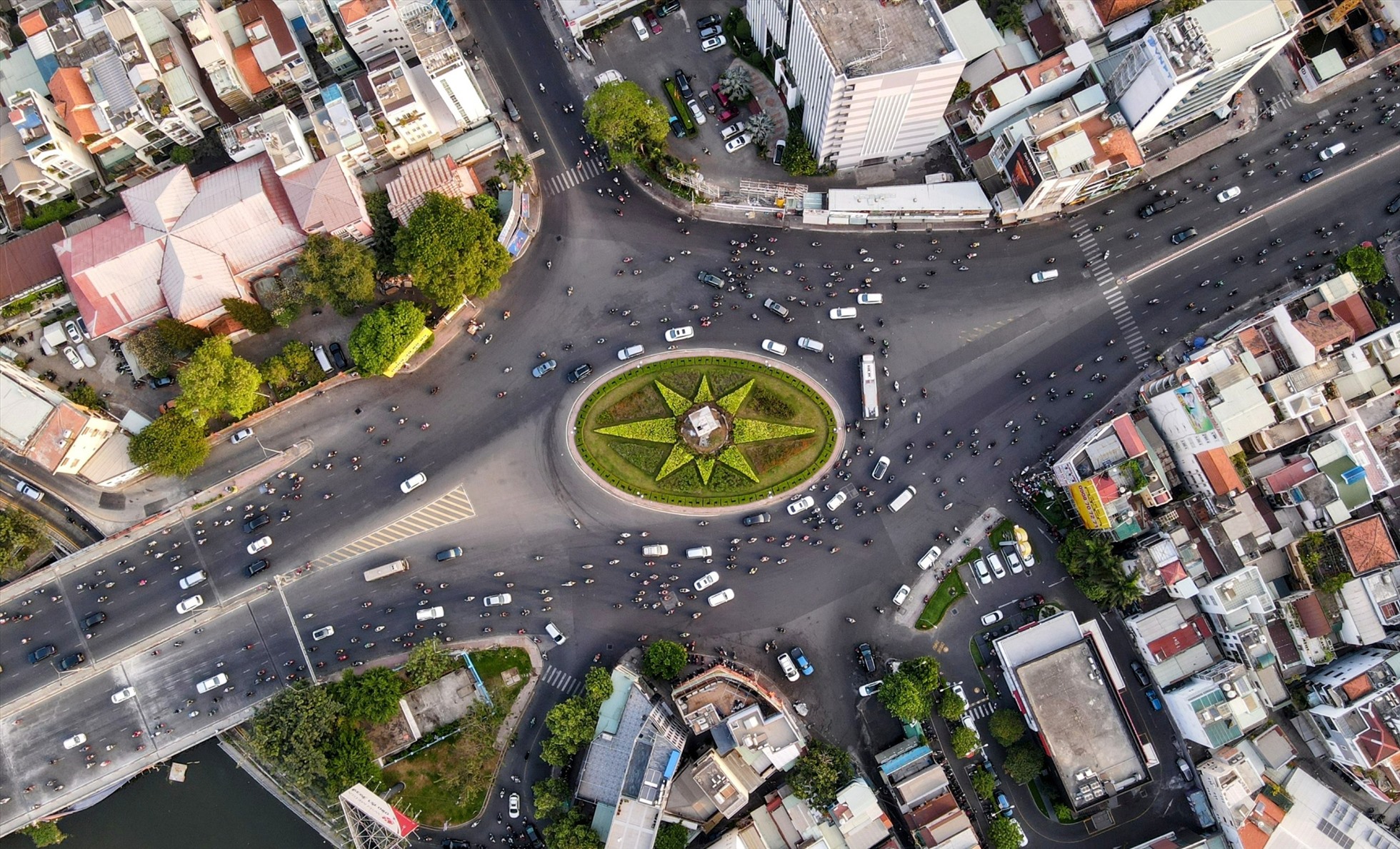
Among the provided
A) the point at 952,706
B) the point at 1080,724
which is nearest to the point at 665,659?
the point at 952,706

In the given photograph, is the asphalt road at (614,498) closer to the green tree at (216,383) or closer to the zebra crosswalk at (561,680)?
the zebra crosswalk at (561,680)

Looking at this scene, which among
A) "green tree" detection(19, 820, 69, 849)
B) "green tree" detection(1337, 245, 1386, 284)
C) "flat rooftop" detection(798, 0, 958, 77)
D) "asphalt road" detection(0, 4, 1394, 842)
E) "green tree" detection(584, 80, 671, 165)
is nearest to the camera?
"flat rooftop" detection(798, 0, 958, 77)

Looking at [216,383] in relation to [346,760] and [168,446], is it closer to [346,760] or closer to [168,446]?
[168,446]

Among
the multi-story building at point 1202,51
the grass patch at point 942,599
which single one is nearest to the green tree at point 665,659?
the grass patch at point 942,599

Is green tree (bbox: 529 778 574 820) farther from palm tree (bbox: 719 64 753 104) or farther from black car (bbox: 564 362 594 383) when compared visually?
palm tree (bbox: 719 64 753 104)

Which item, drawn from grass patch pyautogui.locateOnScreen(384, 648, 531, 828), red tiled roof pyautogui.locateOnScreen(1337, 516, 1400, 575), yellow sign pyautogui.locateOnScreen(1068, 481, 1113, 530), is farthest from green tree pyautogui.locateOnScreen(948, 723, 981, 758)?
grass patch pyautogui.locateOnScreen(384, 648, 531, 828)

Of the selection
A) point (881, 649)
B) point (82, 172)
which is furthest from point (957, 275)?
point (82, 172)
